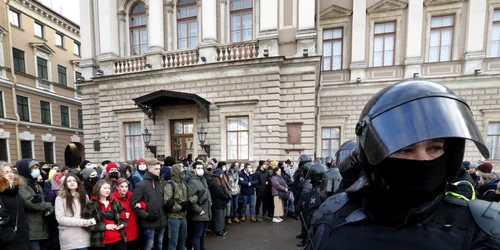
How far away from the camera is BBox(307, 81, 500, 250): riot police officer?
2.60 ft

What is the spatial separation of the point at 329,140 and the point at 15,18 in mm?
24909

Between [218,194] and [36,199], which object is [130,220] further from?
[218,194]

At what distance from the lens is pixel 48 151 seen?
19.2 m

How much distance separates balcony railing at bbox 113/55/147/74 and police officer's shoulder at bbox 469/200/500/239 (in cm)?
1322

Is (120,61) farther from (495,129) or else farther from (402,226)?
(495,129)

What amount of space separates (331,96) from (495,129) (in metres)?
8.23

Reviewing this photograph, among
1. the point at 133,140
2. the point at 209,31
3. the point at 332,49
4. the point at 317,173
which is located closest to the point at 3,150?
the point at 133,140

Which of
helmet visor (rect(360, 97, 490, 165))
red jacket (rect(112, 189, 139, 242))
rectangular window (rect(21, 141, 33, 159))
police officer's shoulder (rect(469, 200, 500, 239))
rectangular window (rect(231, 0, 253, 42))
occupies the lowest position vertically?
rectangular window (rect(21, 141, 33, 159))

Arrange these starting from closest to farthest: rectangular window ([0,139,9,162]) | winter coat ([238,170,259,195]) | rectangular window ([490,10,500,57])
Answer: winter coat ([238,170,259,195]) < rectangular window ([490,10,500,57]) < rectangular window ([0,139,9,162])

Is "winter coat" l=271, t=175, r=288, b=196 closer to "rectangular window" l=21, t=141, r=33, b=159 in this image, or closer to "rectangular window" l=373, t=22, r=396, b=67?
"rectangular window" l=373, t=22, r=396, b=67

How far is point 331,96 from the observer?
13.2 m

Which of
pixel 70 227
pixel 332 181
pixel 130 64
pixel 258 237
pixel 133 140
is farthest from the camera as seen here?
pixel 133 140

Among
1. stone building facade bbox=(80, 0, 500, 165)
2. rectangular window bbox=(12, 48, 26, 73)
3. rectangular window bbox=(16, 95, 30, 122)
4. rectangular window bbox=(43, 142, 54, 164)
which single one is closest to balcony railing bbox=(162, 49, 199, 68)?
stone building facade bbox=(80, 0, 500, 165)

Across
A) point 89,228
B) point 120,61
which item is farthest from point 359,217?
point 120,61
